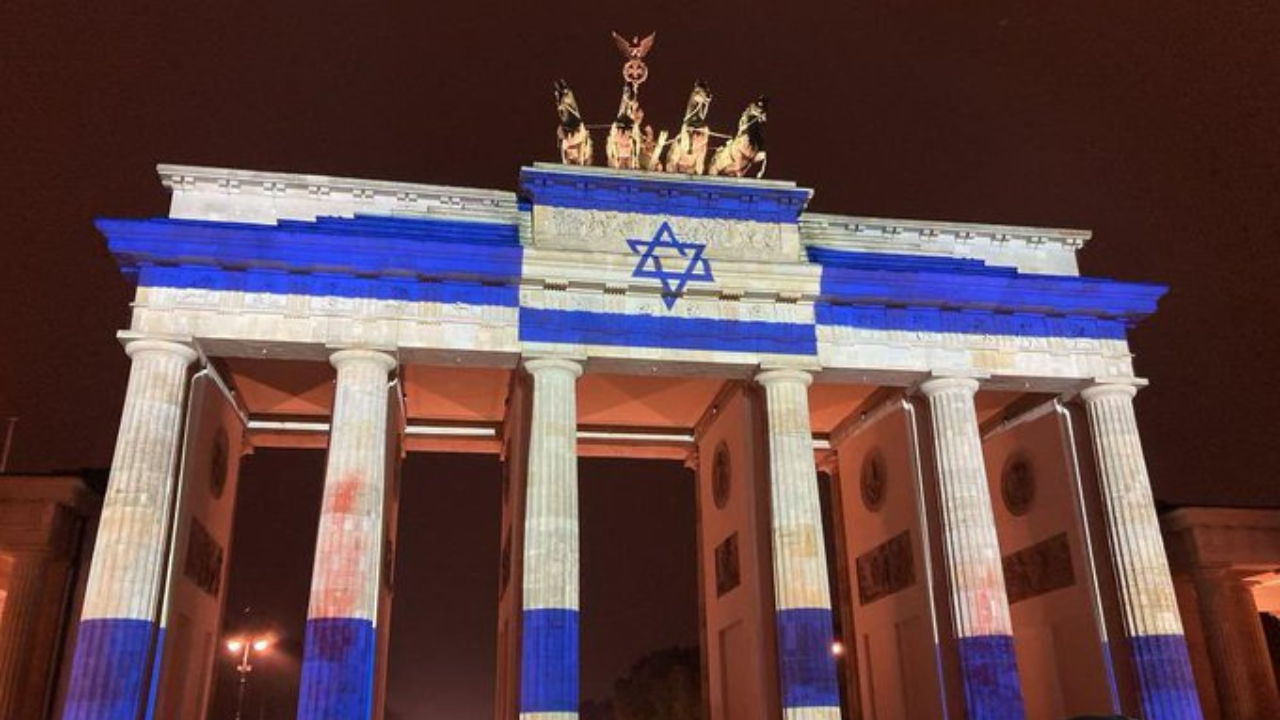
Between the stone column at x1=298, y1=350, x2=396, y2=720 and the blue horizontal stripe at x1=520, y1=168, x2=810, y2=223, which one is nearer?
the stone column at x1=298, y1=350, x2=396, y2=720

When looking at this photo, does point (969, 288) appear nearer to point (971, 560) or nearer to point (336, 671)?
point (971, 560)

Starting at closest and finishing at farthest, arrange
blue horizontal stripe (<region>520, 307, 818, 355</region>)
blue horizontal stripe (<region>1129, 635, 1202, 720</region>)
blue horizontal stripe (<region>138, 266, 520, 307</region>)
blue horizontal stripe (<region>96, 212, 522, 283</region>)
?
blue horizontal stripe (<region>96, 212, 522, 283</region>)
blue horizontal stripe (<region>138, 266, 520, 307</region>)
blue horizontal stripe (<region>1129, 635, 1202, 720</region>)
blue horizontal stripe (<region>520, 307, 818, 355</region>)

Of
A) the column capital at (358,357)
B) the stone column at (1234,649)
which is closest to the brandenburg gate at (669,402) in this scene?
the column capital at (358,357)

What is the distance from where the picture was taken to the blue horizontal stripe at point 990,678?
22.1 metres

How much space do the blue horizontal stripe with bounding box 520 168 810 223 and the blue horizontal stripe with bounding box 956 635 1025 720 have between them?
37.6 feet

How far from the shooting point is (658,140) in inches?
1046

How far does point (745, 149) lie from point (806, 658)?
13.4m

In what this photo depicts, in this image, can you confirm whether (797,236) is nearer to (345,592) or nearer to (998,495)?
(998,495)

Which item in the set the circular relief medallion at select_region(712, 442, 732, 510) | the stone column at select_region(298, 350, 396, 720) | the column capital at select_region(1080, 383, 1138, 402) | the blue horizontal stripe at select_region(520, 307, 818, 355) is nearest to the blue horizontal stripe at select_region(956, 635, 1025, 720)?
the column capital at select_region(1080, 383, 1138, 402)

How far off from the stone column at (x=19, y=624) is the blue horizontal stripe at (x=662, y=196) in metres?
17.3

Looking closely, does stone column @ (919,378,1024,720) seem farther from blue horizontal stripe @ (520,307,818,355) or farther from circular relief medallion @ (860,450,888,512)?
blue horizontal stripe @ (520,307,818,355)

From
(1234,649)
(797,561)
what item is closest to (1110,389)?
(797,561)

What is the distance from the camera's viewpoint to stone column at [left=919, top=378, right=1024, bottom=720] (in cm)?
2239

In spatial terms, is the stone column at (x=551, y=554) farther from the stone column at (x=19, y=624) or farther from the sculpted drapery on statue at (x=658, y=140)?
the stone column at (x=19, y=624)
